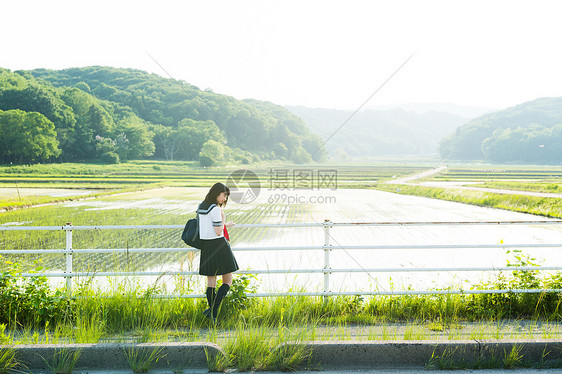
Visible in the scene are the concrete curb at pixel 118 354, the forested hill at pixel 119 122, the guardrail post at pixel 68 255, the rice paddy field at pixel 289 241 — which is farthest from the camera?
the forested hill at pixel 119 122

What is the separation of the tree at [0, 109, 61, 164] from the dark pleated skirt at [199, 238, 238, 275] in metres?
47.1

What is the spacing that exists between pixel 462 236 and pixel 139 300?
1515cm

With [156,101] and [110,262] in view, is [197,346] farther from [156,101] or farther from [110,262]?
[156,101]

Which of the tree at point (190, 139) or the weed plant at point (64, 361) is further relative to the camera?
the tree at point (190, 139)

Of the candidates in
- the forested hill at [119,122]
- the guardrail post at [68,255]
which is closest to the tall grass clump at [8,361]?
the guardrail post at [68,255]

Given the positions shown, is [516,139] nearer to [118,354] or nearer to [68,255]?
[68,255]

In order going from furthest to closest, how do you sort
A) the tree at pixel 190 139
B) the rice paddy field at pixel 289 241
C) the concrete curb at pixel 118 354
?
the tree at pixel 190 139 → the rice paddy field at pixel 289 241 → the concrete curb at pixel 118 354

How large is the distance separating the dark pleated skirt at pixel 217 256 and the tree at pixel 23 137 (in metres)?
47.1

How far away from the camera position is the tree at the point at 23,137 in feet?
143

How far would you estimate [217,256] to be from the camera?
3.87 meters

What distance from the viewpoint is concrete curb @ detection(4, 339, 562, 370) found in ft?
10.4

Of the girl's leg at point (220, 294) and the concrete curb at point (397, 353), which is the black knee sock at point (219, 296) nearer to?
the girl's leg at point (220, 294)

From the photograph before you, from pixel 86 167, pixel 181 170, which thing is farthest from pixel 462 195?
pixel 181 170

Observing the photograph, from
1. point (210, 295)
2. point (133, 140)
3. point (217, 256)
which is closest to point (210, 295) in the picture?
point (210, 295)
